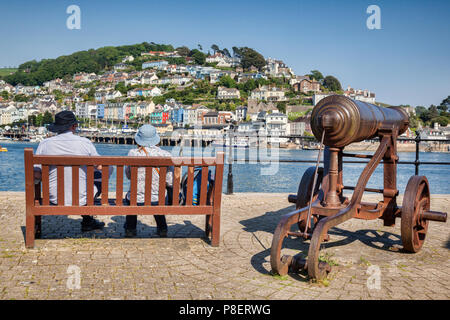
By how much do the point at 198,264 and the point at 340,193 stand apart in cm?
182

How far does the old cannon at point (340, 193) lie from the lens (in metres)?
3.80

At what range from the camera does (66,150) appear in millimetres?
4883

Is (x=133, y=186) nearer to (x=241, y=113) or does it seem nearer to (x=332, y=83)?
(x=241, y=113)

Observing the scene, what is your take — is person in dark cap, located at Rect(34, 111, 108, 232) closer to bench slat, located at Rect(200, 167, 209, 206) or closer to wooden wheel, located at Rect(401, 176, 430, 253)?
bench slat, located at Rect(200, 167, 209, 206)

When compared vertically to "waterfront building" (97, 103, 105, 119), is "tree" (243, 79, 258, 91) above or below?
above

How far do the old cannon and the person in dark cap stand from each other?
7.36 feet

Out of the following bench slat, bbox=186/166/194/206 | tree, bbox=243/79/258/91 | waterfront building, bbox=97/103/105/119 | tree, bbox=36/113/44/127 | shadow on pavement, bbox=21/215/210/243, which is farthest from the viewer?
waterfront building, bbox=97/103/105/119

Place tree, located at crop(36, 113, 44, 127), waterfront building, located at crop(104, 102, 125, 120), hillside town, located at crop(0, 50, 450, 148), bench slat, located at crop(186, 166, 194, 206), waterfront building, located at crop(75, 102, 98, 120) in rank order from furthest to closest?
waterfront building, located at crop(75, 102, 98, 120) < waterfront building, located at crop(104, 102, 125, 120) < tree, located at crop(36, 113, 44, 127) < hillside town, located at crop(0, 50, 450, 148) < bench slat, located at crop(186, 166, 194, 206)

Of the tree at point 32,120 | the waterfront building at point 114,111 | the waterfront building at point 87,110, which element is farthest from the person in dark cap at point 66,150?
the waterfront building at point 87,110

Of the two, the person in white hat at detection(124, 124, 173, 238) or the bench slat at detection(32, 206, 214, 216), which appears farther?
the person in white hat at detection(124, 124, 173, 238)

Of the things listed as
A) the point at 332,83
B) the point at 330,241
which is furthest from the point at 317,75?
the point at 330,241

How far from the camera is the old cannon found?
12.5ft

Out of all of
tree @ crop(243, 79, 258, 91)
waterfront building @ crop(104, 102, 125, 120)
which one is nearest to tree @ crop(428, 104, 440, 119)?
tree @ crop(243, 79, 258, 91)

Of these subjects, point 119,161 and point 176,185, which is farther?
point 176,185
